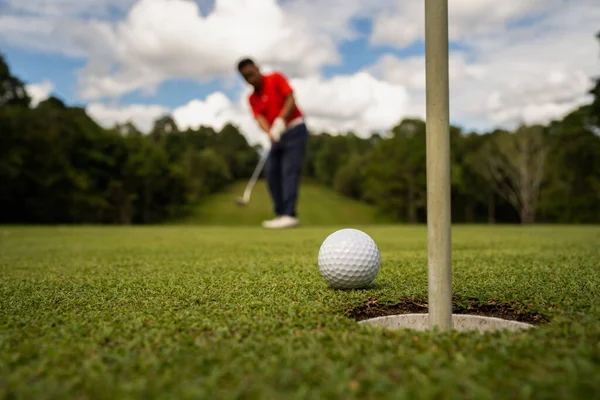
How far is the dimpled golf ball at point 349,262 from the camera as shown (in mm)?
3107

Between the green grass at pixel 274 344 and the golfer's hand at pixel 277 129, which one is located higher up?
the golfer's hand at pixel 277 129

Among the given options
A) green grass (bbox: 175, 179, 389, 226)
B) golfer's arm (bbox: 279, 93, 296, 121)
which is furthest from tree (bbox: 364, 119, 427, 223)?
golfer's arm (bbox: 279, 93, 296, 121)

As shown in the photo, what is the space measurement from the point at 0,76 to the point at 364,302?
126ft

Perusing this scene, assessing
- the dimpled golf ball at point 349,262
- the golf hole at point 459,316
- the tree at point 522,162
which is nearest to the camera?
the golf hole at point 459,316

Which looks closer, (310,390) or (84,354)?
(310,390)

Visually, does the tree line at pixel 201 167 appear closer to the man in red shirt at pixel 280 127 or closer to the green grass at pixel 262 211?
the green grass at pixel 262 211

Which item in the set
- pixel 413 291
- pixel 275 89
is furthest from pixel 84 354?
pixel 275 89

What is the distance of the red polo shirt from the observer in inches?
428

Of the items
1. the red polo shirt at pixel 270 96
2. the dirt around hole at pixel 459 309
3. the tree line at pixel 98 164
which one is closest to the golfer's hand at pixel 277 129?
the red polo shirt at pixel 270 96

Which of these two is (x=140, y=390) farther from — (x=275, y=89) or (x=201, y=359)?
(x=275, y=89)

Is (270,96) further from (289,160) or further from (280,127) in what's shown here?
(289,160)

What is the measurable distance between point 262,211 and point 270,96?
108 feet

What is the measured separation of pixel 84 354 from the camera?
1.75 m

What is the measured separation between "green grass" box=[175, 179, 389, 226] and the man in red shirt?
25.3 meters
